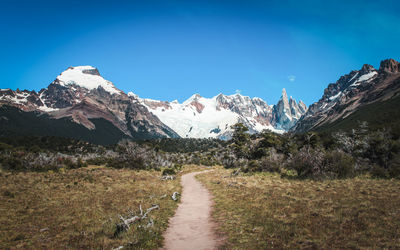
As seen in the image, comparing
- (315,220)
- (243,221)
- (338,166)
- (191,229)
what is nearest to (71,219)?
(191,229)

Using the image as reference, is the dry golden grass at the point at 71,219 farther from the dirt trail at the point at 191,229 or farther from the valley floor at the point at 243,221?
the dirt trail at the point at 191,229

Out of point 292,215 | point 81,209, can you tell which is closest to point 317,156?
point 292,215

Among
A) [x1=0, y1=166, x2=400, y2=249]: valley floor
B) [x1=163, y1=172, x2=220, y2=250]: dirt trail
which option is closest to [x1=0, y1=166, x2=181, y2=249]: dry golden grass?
[x1=0, y1=166, x2=400, y2=249]: valley floor

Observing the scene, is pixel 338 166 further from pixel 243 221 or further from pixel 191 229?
pixel 191 229

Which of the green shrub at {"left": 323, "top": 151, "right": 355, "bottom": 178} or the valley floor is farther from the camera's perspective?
the green shrub at {"left": 323, "top": 151, "right": 355, "bottom": 178}

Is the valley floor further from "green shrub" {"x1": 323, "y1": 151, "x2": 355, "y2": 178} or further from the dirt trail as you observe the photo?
"green shrub" {"x1": 323, "y1": 151, "x2": 355, "y2": 178}

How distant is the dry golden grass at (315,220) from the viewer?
8297mm

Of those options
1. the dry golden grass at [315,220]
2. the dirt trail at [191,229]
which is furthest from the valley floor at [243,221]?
the dirt trail at [191,229]

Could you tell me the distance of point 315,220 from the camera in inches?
418

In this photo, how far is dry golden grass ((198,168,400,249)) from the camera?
27.2ft

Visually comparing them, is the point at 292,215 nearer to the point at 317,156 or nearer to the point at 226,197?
the point at 226,197

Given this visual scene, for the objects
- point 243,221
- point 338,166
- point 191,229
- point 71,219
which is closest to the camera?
point 191,229

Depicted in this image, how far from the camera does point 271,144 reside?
58156mm

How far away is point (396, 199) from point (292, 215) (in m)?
7.10
